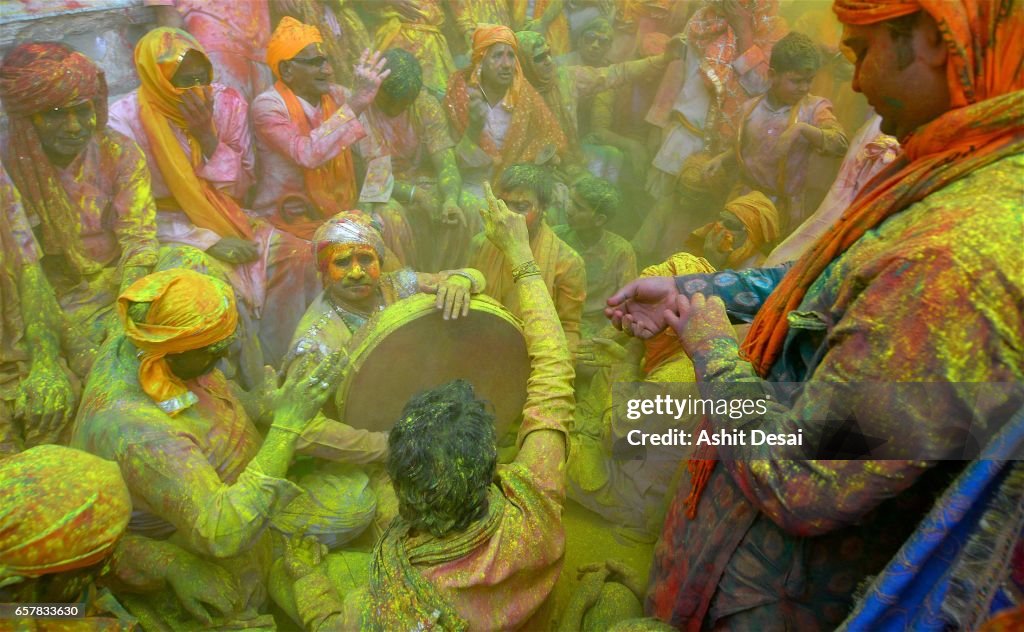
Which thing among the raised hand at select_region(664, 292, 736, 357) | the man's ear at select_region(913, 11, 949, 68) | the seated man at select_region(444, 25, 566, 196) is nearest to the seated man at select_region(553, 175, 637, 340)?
the seated man at select_region(444, 25, 566, 196)

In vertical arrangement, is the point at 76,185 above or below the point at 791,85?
below

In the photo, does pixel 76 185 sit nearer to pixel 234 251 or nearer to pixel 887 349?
pixel 234 251

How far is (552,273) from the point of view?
13.3 ft

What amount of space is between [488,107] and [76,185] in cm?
222

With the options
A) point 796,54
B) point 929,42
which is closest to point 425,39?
point 796,54

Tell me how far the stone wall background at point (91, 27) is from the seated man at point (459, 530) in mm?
2432

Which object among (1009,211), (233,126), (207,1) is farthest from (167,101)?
(1009,211)

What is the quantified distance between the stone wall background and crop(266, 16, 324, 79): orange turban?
0.59 meters

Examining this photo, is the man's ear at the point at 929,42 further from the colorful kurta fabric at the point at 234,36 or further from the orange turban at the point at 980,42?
the colorful kurta fabric at the point at 234,36

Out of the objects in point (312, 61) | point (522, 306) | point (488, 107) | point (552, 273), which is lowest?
point (552, 273)

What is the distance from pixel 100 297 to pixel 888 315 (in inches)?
127

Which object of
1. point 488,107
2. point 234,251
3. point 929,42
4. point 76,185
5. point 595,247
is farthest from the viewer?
point 595,247

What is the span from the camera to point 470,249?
4.04 metres

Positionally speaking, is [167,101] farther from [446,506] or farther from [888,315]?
[888,315]
